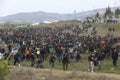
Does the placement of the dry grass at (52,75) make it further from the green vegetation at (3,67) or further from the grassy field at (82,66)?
the green vegetation at (3,67)

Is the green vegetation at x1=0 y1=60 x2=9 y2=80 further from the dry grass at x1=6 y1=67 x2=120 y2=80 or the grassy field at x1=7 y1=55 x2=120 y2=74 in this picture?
the grassy field at x1=7 y1=55 x2=120 y2=74

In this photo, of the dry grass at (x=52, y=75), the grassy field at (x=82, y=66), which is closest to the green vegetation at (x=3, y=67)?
the dry grass at (x=52, y=75)

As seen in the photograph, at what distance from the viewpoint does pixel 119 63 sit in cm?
3959

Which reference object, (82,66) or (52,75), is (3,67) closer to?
(52,75)

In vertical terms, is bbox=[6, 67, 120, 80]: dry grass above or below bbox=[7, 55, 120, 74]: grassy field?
above

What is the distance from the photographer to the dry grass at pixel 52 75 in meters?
29.2

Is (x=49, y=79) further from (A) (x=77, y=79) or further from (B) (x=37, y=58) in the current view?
(B) (x=37, y=58)

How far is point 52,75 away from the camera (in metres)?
30.4

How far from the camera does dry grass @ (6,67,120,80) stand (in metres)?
29.2

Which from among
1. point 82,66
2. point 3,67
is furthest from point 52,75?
point 3,67

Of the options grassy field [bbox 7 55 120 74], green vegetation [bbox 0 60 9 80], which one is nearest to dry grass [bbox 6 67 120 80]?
grassy field [bbox 7 55 120 74]

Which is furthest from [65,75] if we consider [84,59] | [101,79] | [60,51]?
[84,59]

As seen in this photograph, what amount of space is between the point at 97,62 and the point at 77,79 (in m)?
5.73

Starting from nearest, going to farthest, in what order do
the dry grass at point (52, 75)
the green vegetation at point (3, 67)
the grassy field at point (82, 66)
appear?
the green vegetation at point (3, 67), the dry grass at point (52, 75), the grassy field at point (82, 66)
